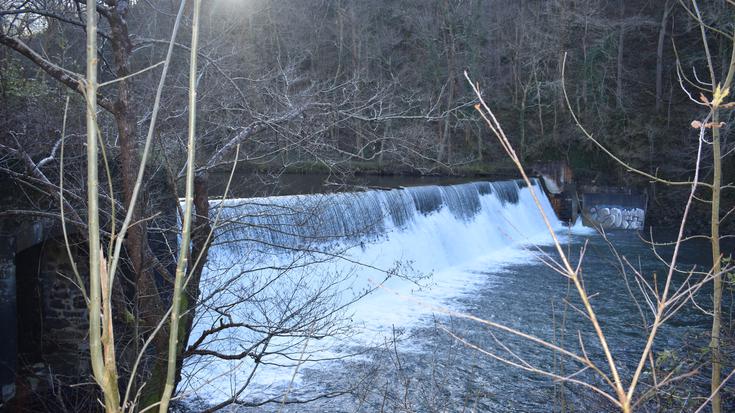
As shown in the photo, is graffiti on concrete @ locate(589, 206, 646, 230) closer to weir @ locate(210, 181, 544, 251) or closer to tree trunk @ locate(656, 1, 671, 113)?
weir @ locate(210, 181, 544, 251)

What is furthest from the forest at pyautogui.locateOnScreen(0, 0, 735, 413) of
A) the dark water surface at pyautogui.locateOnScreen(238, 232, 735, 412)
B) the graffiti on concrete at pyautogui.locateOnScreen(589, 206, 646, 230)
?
the graffiti on concrete at pyautogui.locateOnScreen(589, 206, 646, 230)

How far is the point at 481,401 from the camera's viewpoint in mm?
6328

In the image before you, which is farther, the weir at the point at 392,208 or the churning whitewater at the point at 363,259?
the weir at the point at 392,208

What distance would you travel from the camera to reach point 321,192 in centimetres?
1334

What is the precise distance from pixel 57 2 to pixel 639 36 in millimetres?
25579

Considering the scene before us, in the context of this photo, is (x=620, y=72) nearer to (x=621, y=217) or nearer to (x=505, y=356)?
(x=621, y=217)

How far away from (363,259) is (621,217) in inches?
454

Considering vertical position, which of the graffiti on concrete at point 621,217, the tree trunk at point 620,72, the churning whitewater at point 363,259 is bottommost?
the graffiti on concrete at point 621,217

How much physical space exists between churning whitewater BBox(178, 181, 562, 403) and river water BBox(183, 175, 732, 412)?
42 mm

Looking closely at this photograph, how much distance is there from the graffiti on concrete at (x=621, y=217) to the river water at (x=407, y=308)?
1.46m

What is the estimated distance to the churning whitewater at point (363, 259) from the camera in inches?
262

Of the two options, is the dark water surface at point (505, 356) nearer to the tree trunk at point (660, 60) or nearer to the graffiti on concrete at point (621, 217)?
the graffiti on concrete at point (621, 217)

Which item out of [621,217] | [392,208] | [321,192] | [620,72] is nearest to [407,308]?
[392,208]

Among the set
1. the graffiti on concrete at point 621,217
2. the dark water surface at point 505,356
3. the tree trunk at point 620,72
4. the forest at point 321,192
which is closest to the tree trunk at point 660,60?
the forest at point 321,192
